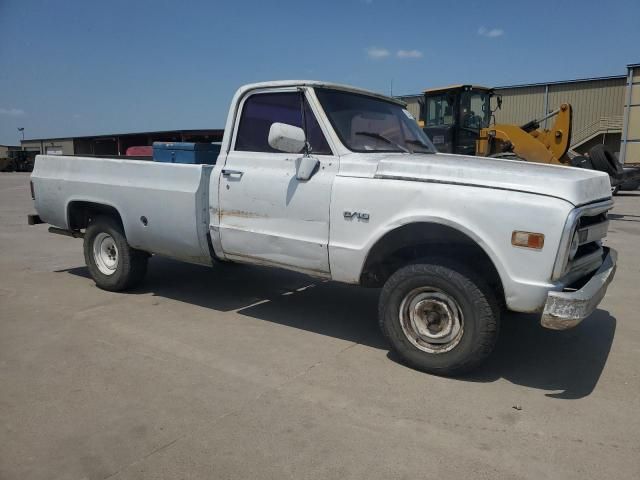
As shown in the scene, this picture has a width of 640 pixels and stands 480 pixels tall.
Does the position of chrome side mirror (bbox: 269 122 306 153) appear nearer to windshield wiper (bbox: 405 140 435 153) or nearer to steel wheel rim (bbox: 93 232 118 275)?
windshield wiper (bbox: 405 140 435 153)

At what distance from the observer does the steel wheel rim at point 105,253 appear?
5.75m

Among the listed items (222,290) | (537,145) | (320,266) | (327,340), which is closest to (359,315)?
(327,340)

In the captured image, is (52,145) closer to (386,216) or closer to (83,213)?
(83,213)

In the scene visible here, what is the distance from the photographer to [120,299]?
17.9 feet

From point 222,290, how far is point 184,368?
2207 mm

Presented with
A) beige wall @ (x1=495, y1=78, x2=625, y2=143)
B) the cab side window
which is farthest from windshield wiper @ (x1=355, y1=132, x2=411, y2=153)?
beige wall @ (x1=495, y1=78, x2=625, y2=143)

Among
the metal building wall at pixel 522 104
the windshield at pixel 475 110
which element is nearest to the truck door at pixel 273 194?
the windshield at pixel 475 110

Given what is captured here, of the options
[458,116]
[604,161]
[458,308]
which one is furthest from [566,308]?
[458,116]

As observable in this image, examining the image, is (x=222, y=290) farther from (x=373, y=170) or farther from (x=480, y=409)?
(x=480, y=409)

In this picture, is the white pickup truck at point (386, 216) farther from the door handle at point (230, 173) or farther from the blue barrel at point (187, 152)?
the blue barrel at point (187, 152)

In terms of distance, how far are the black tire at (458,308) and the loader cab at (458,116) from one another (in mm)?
10913

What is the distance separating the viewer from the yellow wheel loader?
13.0 meters

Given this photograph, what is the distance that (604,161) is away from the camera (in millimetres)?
11953

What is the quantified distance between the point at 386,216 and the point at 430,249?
0.46m
